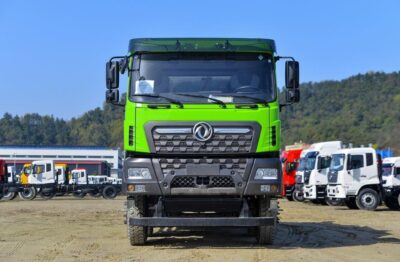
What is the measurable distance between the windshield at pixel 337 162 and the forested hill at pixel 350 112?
6493 centimetres

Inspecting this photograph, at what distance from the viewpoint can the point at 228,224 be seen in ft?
34.6

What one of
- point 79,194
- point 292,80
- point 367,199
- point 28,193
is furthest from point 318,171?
point 28,193

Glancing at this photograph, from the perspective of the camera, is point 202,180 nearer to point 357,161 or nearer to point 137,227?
point 137,227

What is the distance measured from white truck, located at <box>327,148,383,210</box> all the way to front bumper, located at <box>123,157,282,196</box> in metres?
15.1

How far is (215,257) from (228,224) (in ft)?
2.21

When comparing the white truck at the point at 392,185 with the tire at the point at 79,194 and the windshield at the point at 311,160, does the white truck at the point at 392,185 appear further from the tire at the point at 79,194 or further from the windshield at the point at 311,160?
the tire at the point at 79,194

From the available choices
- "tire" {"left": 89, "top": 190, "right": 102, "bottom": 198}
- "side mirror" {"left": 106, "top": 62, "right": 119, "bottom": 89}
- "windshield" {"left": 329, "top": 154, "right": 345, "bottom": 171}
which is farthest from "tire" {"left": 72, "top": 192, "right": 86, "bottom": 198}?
"side mirror" {"left": 106, "top": 62, "right": 119, "bottom": 89}

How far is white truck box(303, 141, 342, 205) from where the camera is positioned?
92.4ft

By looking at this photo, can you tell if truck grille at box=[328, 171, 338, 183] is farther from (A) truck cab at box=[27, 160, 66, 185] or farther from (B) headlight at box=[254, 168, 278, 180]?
(A) truck cab at box=[27, 160, 66, 185]

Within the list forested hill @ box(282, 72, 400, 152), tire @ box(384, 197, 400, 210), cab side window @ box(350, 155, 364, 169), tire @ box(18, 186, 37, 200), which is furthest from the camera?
forested hill @ box(282, 72, 400, 152)

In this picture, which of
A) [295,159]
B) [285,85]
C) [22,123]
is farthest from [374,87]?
[285,85]

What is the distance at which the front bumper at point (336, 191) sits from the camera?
82.6ft

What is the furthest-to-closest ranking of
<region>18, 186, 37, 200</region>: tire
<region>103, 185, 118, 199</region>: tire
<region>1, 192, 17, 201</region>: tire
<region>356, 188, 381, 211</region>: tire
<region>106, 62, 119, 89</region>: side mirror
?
<region>103, 185, 118, 199</region>: tire, <region>18, 186, 37, 200</region>: tire, <region>1, 192, 17, 201</region>: tire, <region>356, 188, 381, 211</region>: tire, <region>106, 62, 119, 89</region>: side mirror

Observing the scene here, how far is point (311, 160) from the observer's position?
3083cm
